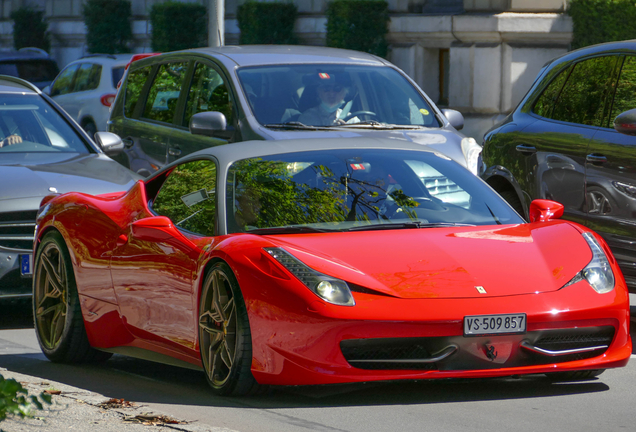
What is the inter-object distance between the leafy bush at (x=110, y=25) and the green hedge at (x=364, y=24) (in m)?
12.2

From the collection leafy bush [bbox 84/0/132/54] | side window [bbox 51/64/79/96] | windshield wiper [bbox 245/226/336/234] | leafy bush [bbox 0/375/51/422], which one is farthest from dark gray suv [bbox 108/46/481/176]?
leafy bush [bbox 84/0/132/54]

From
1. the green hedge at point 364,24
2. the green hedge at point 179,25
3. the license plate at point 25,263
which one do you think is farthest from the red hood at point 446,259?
the green hedge at point 179,25

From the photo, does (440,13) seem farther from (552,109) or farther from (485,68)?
(552,109)

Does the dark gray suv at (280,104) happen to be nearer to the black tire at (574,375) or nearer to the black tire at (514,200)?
the black tire at (514,200)

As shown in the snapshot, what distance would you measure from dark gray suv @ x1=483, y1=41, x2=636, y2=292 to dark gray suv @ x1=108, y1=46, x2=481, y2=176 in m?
0.65

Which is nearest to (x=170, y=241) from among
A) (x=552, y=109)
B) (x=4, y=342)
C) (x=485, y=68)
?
(x=4, y=342)

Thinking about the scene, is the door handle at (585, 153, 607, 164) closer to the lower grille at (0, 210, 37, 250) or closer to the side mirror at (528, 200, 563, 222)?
the side mirror at (528, 200, 563, 222)

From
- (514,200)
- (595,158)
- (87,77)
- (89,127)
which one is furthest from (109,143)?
(87,77)

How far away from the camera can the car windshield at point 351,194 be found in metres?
6.23

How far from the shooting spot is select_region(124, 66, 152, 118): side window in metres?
12.0

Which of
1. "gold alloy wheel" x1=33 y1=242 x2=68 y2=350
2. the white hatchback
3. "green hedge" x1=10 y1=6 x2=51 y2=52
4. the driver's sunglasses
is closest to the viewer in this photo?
"gold alloy wheel" x1=33 y1=242 x2=68 y2=350

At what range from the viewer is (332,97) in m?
10.1

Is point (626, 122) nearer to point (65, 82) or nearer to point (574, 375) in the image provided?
point (574, 375)

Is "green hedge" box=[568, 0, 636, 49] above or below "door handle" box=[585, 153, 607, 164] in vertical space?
above
